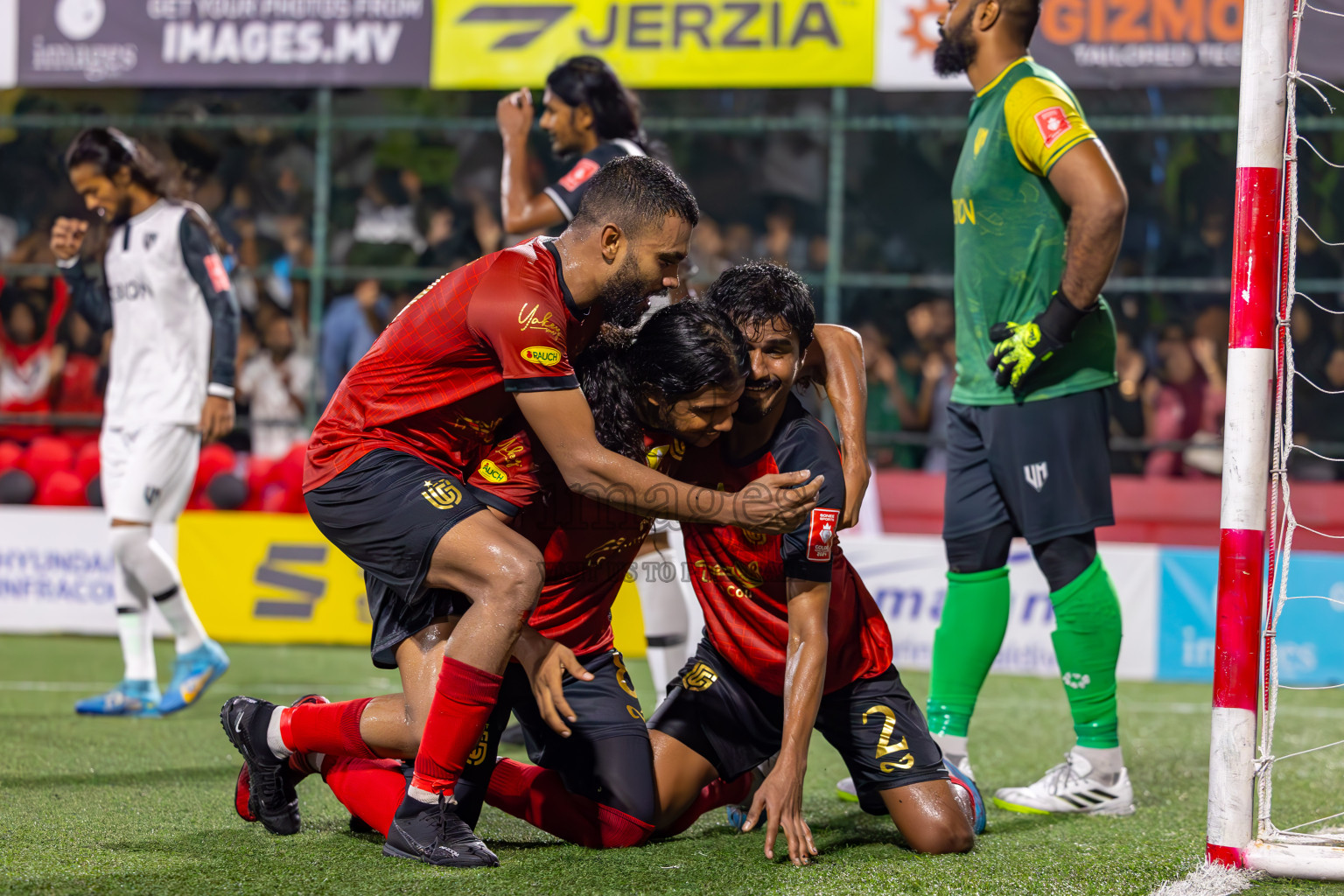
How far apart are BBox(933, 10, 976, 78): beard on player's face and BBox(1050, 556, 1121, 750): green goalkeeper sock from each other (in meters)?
1.53

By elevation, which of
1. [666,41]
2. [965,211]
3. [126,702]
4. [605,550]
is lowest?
[126,702]

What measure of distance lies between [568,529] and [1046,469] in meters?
1.39

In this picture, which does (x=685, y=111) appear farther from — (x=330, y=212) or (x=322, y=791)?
(x=322, y=791)

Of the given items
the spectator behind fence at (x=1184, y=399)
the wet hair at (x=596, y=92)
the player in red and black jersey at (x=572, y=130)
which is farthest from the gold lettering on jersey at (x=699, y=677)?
the spectator behind fence at (x=1184, y=399)

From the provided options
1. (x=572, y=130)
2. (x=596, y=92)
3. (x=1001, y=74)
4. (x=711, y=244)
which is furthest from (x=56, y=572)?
(x=1001, y=74)

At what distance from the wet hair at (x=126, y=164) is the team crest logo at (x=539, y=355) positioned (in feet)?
10.00

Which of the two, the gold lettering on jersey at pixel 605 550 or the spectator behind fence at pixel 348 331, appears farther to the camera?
the spectator behind fence at pixel 348 331

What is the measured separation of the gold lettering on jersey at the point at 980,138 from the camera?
3873 mm

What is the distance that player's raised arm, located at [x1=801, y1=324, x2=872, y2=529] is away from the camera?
3.47m

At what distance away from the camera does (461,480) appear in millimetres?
3293

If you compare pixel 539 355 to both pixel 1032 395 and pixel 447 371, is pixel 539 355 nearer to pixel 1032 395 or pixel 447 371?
pixel 447 371

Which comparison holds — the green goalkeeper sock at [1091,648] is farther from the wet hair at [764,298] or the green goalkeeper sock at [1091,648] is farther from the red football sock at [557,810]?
the red football sock at [557,810]

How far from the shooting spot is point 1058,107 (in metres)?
3.69

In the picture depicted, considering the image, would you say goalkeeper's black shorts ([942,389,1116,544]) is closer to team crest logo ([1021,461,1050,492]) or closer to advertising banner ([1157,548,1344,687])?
team crest logo ([1021,461,1050,492])
